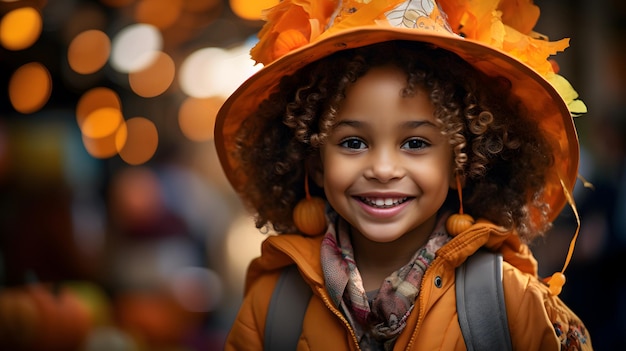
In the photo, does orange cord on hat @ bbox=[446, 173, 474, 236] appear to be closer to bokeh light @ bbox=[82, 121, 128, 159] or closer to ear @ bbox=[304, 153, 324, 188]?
ear @ bbox=[304, 153, 324, 188]

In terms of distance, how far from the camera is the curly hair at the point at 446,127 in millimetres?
1920

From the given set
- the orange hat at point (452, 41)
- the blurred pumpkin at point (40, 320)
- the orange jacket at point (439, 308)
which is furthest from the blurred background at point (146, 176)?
the orange hat at point (452, 41)

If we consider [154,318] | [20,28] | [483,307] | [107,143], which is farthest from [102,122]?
[483,307]

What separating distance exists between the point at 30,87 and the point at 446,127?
336 cm

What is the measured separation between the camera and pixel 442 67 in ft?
6.32

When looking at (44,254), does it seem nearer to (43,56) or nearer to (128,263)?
(128,263)

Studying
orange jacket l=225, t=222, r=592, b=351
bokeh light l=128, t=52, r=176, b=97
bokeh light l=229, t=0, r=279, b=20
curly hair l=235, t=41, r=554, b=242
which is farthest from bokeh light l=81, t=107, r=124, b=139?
orange jacket l=225, t=222, r=592, b=351

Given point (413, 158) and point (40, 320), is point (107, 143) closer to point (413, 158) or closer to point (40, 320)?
point (40, 320)

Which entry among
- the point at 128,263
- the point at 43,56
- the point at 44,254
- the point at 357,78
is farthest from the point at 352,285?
the point at 43,56

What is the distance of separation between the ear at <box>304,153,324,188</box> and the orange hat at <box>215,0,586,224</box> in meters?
0.24

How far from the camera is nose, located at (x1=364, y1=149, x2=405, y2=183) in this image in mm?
1848

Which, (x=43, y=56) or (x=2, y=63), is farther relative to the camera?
(x=43, y=56)

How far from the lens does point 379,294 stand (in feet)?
6.33

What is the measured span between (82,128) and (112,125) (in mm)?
564
